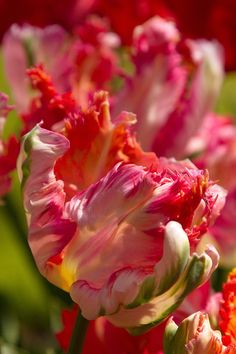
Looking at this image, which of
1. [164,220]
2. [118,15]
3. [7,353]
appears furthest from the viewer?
[118,15]

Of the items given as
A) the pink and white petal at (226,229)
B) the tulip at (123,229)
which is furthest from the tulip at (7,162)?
the pink and white petal at (226,229)

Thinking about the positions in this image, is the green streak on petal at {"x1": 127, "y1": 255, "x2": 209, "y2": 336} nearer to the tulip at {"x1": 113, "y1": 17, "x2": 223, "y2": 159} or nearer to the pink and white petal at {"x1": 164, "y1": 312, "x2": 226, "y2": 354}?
the pink and white petal at {"x1": 164, "y1": 312, "x2": 226, "y2": 354}

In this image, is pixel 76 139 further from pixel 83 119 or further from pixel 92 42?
pixel 92 42

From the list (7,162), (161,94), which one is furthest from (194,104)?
(7,162)

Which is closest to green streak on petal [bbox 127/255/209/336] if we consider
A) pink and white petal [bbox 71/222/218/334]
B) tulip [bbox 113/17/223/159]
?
pink and white petal [bbox 71/222/218/334]

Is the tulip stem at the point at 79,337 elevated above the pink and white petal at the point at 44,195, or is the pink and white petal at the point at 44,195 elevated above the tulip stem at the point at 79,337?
the pink and white petal at the point at 44,195

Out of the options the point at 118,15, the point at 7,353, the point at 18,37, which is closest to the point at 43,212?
the point at 7,353

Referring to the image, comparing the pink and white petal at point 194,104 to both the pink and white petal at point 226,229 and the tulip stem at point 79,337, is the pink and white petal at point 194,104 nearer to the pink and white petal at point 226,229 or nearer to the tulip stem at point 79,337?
the pink and white petal at point 226,229

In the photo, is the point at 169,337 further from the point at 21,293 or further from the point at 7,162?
the point at 21,293
